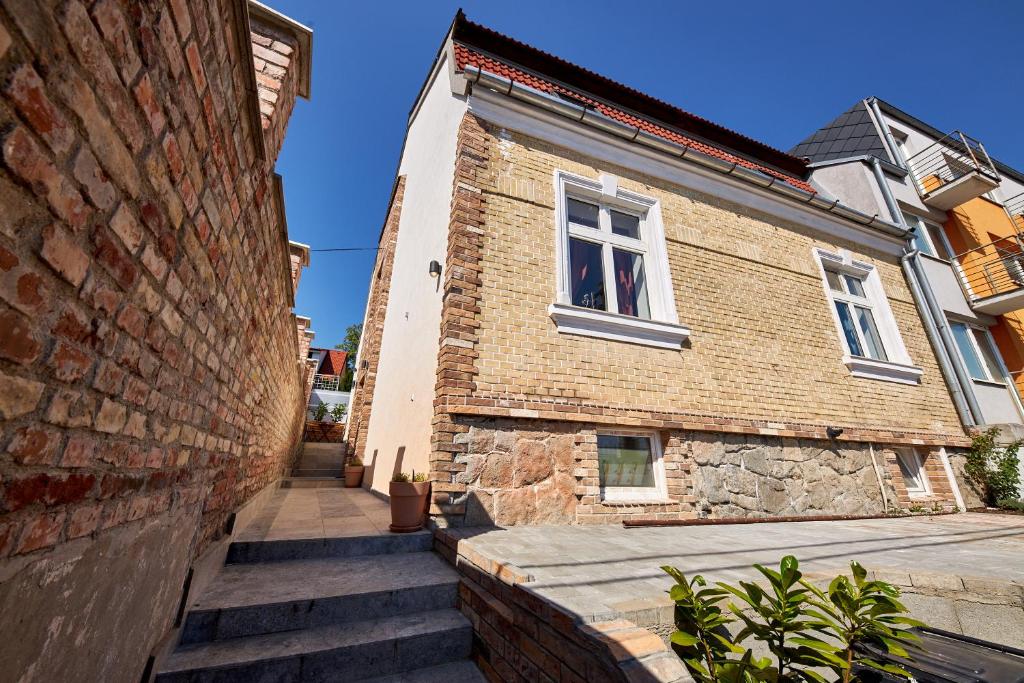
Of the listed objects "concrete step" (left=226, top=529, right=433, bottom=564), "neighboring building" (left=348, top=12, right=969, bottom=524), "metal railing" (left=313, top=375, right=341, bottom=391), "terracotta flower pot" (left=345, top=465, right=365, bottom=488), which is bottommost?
"concrete step" (left=226, top=529, right=433, bottom=564)

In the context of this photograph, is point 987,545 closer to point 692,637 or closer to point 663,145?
point 692,637

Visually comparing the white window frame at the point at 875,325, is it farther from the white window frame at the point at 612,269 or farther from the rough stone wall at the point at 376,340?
the rough stone wall at the point at 376,340

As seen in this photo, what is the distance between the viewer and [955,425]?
21.0 feet

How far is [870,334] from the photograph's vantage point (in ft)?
22.7

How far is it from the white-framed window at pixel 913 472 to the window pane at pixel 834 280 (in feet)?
9.38

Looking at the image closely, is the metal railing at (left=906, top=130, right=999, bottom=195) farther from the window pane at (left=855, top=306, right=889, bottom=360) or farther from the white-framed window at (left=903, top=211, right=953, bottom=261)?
the window pane at (left=855, top=306, right=889, bottom=360)

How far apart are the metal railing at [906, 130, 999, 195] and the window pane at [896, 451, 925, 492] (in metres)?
8.08

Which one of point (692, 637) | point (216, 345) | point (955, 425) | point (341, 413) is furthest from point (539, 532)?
point (341, 413)

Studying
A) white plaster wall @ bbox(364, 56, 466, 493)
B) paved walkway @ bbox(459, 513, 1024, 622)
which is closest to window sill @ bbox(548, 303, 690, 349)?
white plaster wall @ bbox(364, 56, 466, 493)

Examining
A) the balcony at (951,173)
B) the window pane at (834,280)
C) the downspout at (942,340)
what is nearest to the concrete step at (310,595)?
the window pane at (834,280)

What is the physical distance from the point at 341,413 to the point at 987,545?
954 inches

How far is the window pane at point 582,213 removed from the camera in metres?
5.23

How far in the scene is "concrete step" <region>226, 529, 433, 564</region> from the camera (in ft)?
8.96

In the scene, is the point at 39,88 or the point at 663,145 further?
the point at 663,145
